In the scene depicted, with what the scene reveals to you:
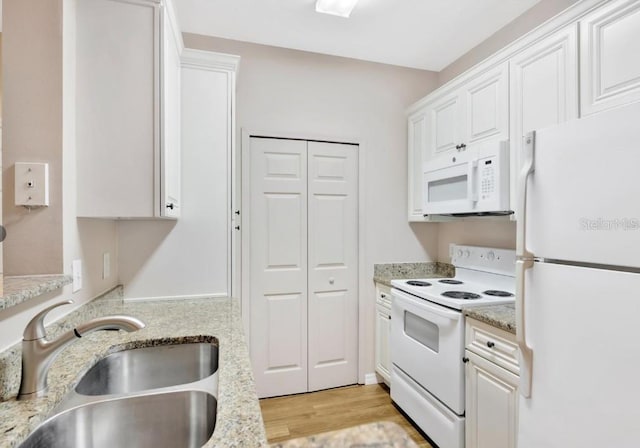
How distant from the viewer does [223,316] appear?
5.25 ft

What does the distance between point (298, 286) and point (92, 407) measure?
5.72ft

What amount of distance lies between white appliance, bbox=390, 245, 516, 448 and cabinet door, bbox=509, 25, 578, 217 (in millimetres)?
657

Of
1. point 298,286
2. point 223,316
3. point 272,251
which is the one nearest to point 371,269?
point 298,286

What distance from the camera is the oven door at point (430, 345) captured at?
5.70 feet

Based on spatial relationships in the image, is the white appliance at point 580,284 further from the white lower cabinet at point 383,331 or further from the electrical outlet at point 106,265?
the electrical outlet at point 106,265

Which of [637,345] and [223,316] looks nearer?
[637,345]

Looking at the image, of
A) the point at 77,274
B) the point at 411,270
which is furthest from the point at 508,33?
the point at 77,274

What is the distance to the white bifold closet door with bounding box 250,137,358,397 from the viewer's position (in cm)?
249

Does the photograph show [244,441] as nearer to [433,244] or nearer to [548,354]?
[548,354]

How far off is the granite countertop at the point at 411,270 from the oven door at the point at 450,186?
0.55m

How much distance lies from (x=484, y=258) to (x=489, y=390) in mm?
992

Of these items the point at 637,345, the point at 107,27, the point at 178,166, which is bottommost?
the point at 637,345

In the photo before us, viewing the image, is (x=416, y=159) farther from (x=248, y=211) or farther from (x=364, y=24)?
(x=248, y=211)

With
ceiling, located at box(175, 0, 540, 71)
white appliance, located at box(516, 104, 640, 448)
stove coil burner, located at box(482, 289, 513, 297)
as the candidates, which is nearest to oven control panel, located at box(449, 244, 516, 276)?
stove coil burner, located at box(482, 289, 513, 297)
